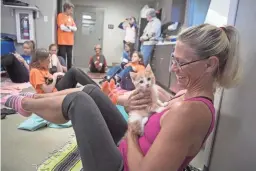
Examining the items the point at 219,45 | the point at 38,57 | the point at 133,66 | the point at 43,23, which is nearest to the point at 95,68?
the point at 43,23

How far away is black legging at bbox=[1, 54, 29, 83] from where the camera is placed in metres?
3.37

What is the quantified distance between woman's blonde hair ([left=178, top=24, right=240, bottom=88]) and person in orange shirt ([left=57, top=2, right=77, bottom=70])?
14.5 feet

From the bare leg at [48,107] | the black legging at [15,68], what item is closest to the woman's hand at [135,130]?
the bare leg at [48,107]

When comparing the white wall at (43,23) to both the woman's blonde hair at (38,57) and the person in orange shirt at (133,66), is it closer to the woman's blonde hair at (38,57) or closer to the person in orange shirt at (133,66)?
the person in orange shirt at (133,66)

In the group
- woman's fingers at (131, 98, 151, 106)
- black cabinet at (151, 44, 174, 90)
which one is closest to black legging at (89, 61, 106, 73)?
black cabinet at (151, 44, 174, 90)

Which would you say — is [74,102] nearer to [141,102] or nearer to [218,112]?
[141,102]

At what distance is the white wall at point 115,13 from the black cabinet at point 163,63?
3.42 metres

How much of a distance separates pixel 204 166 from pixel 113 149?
2.44ft

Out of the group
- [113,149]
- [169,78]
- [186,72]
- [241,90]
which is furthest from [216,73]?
[169,78]

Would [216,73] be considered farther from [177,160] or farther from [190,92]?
[177,160]

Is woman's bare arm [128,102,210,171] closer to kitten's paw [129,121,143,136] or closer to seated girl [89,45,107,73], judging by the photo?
kitten's paw [129,121,143,136]

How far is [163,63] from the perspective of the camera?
157 inches

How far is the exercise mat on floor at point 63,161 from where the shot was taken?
1.32 meters

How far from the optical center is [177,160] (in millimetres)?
639
